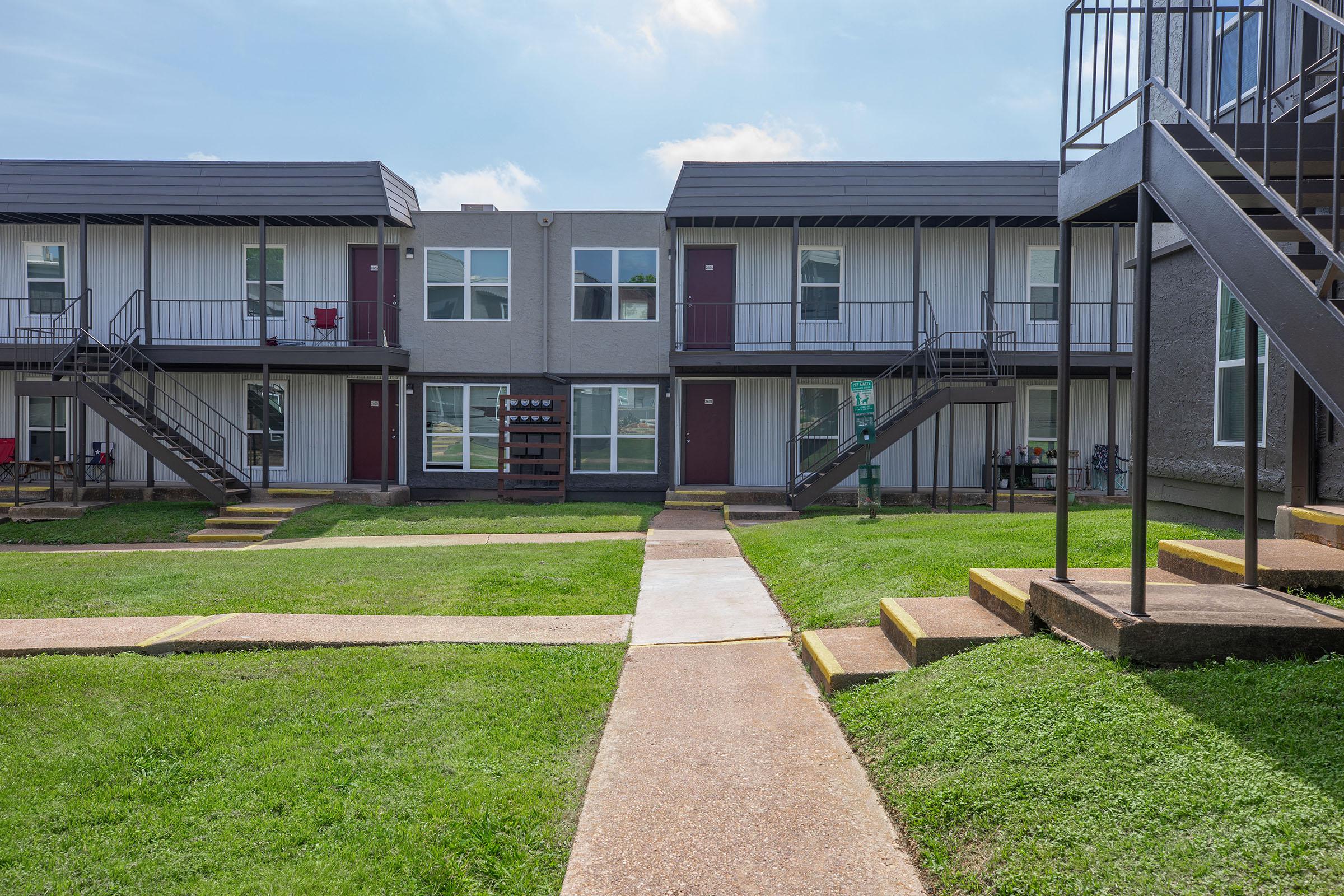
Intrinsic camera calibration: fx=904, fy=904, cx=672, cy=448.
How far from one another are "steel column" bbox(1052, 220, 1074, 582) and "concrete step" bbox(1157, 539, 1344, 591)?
85 cm

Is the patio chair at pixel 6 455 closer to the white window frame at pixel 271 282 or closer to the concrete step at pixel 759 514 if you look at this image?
the white window frame at pixel 271 282

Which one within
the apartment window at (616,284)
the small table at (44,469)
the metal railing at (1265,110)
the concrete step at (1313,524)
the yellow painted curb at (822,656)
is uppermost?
the apartment window at (616,284)

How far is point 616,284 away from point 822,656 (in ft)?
47.3

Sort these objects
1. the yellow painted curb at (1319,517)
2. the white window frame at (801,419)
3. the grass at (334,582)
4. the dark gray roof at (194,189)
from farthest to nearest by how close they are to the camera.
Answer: the white window frame at (801,419) < the dark gray roof at (194,189) < the grass at (334,582) < the yellow painted curb at (1319,517)

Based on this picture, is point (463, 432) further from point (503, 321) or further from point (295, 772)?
point (295, 772)

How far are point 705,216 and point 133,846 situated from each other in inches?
621

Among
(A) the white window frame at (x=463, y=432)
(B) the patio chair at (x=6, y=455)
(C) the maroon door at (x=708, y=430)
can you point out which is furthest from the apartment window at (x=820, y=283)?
(B) the patio chair at (x=6, y=455)

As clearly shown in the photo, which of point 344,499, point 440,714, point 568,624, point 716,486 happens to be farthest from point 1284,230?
point 344,499

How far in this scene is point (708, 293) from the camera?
18953 mm

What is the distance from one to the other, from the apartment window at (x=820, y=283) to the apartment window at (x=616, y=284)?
3.06m

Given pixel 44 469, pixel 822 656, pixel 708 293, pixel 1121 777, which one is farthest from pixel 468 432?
pixel 1121 777

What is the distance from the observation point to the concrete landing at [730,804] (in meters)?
3.22

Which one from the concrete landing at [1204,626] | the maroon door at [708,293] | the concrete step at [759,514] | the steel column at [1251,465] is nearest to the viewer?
the concrete landing at [1204,626]

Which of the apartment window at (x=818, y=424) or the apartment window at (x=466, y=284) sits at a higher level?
the apartment window at (x=466, y=284)
